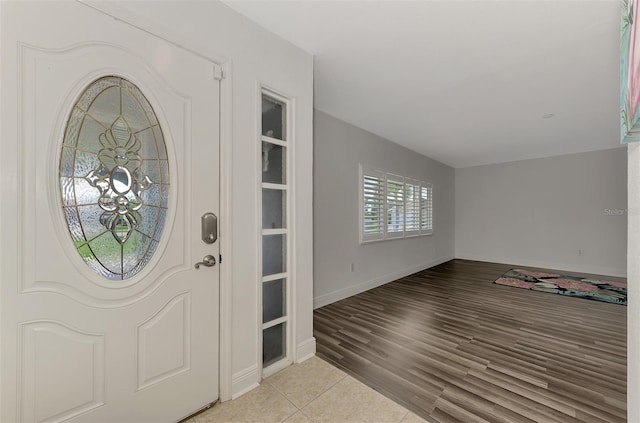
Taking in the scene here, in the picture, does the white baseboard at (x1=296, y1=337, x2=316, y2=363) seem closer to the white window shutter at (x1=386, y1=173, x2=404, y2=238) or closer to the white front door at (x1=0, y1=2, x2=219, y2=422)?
the white front door at (x1=0, y1=2, x2=219, y2=422)

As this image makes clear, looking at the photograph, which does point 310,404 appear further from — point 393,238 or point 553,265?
point 553,265

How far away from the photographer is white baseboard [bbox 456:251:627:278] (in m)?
5.37

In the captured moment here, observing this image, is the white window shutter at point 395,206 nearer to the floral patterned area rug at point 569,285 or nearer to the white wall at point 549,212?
the floral patterned area rug at point 569,285

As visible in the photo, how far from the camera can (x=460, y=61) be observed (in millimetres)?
2430

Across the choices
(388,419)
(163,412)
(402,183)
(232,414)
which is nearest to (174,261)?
(163,412)

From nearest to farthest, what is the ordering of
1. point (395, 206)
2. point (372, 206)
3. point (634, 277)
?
point (634, 277), point (372, 206), point (395, 206)

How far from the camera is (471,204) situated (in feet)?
23.4

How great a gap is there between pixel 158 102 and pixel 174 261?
0.89 meters

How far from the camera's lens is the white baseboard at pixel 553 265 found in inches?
211

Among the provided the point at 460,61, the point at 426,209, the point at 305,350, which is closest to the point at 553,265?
the point at 426,209

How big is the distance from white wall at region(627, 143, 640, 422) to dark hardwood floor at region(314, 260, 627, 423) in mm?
995

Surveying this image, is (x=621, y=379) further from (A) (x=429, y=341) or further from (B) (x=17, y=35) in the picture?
(B) (x=17, y=35)

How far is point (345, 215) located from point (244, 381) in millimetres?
2499

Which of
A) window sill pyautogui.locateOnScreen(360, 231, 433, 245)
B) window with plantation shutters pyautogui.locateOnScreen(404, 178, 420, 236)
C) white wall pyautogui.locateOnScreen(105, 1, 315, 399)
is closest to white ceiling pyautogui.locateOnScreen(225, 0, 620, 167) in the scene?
white wall pyautogui.locateOnScreen(105, 1, 315, 399)
